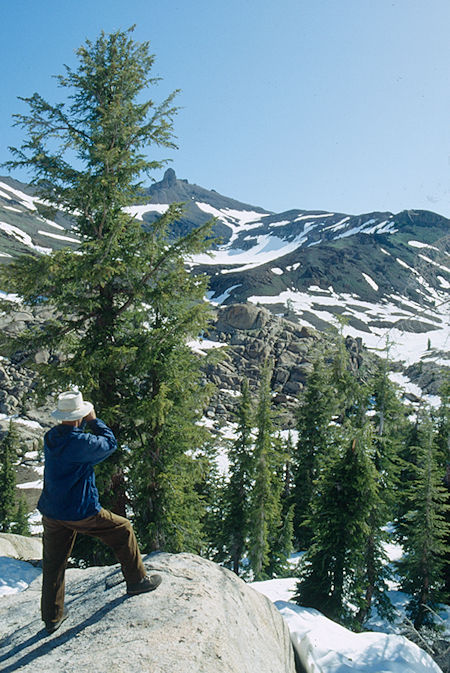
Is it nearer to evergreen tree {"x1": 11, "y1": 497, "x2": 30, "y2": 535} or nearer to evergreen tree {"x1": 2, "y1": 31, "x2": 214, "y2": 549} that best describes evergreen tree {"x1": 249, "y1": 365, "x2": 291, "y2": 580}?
evergreen tree {"x1": 2, "y1": 31, "x2": 214, "y2": 549}

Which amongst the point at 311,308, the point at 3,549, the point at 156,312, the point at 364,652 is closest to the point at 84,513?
the point at 364,652

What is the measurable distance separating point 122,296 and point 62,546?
241 inches

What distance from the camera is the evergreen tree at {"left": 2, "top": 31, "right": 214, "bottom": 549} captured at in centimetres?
841

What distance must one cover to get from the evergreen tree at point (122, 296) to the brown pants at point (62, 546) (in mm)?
3687

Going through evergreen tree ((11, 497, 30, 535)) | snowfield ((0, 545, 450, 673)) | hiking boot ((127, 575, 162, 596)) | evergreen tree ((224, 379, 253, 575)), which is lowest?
evergreen tree ((11, 497, 30, 535))

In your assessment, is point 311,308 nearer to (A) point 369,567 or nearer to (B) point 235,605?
(A) point 369,567

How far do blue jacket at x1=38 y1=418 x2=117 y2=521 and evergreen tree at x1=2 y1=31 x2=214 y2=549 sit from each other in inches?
152

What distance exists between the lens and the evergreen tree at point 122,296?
8406 mm

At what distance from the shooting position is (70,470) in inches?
166

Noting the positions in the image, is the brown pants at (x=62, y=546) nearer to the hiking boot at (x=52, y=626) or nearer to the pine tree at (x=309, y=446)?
the hiking boot at (x=52, y=626)

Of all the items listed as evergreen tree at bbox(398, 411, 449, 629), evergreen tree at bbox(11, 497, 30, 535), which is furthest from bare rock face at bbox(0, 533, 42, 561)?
evergreen tree at bbox(11, 497, 30, 535)

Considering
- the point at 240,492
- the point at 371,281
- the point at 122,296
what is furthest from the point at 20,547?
the point at 371,281

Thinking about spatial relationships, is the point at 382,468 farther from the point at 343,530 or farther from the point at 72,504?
the point at 72,504

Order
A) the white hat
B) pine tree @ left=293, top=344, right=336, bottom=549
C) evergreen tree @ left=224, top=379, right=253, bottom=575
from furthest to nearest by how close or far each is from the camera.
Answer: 1. pine tree @ left=293, top=344, right=336, bottom=549
2. evergreen tree @ left=224, top=379, right=253, bottom=575
3. the white hat
